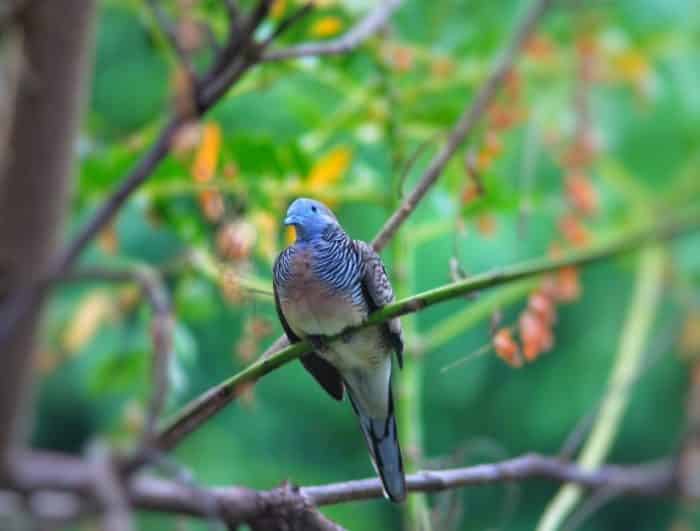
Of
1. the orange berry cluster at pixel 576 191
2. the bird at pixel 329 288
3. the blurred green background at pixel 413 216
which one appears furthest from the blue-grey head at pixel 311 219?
the orange berry cluster at pixel 576 191

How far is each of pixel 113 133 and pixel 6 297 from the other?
5.68 feet

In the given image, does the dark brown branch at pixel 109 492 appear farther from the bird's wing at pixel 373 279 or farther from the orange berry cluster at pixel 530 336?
the bird's wing at pixel 373 279

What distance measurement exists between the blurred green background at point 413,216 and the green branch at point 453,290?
0.52ft

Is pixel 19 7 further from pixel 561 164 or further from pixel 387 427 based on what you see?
pixel 561 164

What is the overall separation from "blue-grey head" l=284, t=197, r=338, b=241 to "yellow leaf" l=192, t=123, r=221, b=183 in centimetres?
56

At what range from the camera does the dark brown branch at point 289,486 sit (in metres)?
0.73

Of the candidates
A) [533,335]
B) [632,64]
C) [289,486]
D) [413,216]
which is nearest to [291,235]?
[413,216]

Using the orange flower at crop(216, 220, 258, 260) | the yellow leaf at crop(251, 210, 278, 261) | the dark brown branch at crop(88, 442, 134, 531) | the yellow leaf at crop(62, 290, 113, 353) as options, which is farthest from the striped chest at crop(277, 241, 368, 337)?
the yellow leaf at crop(62, 290, 113, 353)

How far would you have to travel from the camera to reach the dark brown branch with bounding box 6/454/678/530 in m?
0.73

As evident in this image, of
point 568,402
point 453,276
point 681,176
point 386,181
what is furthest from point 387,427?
point 568,402

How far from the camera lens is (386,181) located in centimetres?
285

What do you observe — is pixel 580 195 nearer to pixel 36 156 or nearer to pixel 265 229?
pixel 265 229

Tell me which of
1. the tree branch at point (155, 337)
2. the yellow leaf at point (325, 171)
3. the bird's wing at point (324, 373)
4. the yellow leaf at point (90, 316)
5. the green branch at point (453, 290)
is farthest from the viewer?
the yellow leaf at point (90, 316)

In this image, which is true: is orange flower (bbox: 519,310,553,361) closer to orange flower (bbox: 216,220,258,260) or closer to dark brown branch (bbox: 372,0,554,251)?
dark brown branch (bbox: 372,0,554,251)
